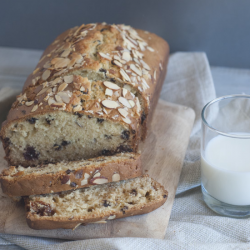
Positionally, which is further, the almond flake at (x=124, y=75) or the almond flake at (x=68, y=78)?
the almond flake at (x=124, y=75)

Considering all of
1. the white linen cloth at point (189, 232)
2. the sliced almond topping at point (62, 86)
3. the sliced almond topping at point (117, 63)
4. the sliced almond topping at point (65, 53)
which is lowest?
the white linen cloth at point (189, 232)

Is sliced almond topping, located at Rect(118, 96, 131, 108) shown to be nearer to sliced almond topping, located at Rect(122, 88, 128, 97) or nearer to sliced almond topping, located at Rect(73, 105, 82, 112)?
sliced almond topping, located at Rect(122, 88, 128, 97)

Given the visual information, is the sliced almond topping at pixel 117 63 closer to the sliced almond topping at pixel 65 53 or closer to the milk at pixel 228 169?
the sliced almond topping at pixel 65 53

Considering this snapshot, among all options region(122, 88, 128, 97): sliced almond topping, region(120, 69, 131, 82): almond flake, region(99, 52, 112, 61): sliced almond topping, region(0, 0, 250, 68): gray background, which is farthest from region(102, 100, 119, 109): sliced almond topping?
region(0, 0, 250, 68): gray background

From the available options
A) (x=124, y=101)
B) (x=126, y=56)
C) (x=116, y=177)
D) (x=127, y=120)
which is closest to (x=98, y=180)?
(x=116, y=177)

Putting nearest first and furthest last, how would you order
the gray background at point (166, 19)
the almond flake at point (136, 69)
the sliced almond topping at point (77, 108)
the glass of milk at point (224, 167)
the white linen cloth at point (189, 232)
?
the white linen cloth at point (189, 232), the glass of milk at point (224, 167), the sliced almond topping at point (77, 108), the almond flake at point (136, 69), the gray background at point (166, 19)

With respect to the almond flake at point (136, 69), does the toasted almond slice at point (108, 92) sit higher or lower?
lower

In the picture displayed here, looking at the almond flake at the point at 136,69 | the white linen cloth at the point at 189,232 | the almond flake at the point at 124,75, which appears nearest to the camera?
the white linen cloth at the point at 189,232

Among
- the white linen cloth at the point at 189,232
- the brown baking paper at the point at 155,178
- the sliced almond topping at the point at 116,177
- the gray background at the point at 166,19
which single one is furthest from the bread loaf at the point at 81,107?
the gray background at the point at 166,19
